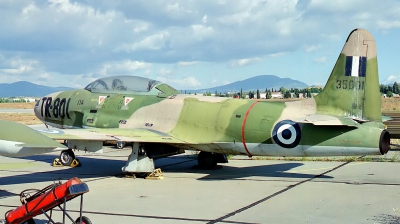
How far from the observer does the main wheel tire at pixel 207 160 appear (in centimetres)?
1459

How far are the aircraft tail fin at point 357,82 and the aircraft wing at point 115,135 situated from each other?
4.25m

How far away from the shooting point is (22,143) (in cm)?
750

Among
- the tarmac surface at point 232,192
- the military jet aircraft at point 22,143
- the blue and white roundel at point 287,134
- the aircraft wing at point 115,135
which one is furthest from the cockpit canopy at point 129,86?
the military jet aircraft at point 22,143

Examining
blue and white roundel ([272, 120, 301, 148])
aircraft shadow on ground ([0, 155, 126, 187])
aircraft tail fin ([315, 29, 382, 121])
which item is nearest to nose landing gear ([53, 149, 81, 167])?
aircraft shadow on ground ([0, 155, 126, 187])

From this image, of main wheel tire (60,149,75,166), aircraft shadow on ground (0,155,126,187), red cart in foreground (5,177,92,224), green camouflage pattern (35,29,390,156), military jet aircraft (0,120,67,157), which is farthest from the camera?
main wheel tire (60,149,75,166)

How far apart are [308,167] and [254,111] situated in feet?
10.9

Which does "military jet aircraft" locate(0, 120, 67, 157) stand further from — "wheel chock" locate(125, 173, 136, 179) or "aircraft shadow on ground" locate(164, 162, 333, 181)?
"aircraft shadow on ground" locate(164, 162, 333, 181)

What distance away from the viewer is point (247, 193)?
33.9ft

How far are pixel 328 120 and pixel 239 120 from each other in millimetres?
2351

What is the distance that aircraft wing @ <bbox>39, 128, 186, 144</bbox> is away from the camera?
11.6 m

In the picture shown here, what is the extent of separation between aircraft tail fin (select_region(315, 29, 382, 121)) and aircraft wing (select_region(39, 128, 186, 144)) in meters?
4.25

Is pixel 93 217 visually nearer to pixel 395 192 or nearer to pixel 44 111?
pixel 395 192

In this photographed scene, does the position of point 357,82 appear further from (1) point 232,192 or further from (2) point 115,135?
(2) point 115,135

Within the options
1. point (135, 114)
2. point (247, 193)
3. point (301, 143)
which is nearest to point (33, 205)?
point (247, 193)
